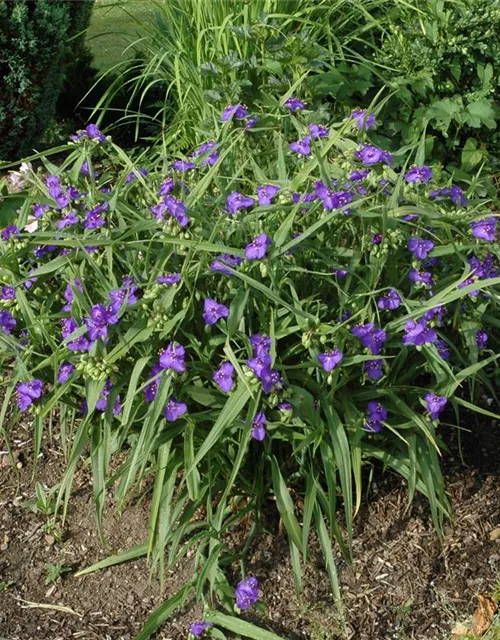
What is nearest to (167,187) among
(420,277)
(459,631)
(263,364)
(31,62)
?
(263,364)

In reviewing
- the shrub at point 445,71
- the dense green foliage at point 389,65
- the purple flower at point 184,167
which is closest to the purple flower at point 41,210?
the purple flower at point 184,167

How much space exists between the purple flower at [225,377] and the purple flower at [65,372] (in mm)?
354

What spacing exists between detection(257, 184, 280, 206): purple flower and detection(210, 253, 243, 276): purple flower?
16 centimetres

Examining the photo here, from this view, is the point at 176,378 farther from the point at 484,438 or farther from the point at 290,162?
the point at 484,438

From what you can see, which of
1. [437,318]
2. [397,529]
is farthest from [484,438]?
[437,318]

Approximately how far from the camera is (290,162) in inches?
102

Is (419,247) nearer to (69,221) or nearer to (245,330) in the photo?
(245,330)

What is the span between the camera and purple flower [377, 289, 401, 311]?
2.08 meters

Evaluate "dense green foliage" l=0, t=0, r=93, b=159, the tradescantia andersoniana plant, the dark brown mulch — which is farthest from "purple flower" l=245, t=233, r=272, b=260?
"dense green foliage" l=0, t=0, r=93, b=159

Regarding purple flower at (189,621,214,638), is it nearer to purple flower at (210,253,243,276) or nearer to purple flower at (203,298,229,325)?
purple flower at (203,298,229,325)

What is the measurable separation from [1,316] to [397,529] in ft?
3.92

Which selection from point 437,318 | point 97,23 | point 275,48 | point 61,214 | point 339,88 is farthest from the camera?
point 97,23

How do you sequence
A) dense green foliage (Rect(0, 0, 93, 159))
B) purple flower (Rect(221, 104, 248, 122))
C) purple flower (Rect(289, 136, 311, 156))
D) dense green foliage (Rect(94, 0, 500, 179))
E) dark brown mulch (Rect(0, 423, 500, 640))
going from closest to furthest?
dark brown mulch (Rect(0, 423, 500, 640)), purple flower (Rect(289, 136, 311, 156)), purple flower (Rect(221, 104, 248, 122)), dense green foliage (Rect(94, 0, 500, 179)), dense green foliage (Rect(0, 0, 93, 159))

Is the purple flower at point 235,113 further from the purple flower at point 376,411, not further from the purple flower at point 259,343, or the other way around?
the purple flower at point 376,411
